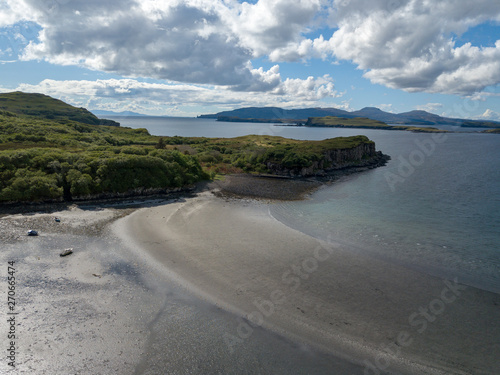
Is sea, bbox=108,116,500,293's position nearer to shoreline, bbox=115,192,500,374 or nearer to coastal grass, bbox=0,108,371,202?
shoreline, bbox=115,192,500,374

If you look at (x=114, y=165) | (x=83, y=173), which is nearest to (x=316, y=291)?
(x=114, y=165)

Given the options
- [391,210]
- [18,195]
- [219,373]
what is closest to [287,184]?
[391,210]

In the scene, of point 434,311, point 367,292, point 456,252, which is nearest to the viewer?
point 434,311

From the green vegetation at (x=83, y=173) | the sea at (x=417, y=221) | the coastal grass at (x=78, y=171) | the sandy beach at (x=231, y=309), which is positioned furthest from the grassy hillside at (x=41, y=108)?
the sea at (x=417, y=221)

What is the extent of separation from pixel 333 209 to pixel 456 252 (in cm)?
1505

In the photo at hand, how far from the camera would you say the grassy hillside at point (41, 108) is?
12046 cm

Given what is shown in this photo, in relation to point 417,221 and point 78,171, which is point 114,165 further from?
point 417,221

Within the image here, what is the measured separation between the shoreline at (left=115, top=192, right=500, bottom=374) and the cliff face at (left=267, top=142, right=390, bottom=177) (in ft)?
115

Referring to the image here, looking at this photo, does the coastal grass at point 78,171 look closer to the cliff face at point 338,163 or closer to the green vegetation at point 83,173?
the green vegetation at point 83,173

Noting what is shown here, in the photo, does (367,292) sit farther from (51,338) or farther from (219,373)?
(51,338)

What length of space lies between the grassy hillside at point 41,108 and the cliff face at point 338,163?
94339mm

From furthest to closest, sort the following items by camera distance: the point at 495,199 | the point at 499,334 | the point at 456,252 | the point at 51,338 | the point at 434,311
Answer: the point at 495,199 → the point at 456,252 → the point at 434,311 → the point at 499,334 → the point at 51,338

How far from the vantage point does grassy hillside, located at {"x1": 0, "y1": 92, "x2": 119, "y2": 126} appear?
120456 millimetres

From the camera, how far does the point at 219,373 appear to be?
1248 cm
